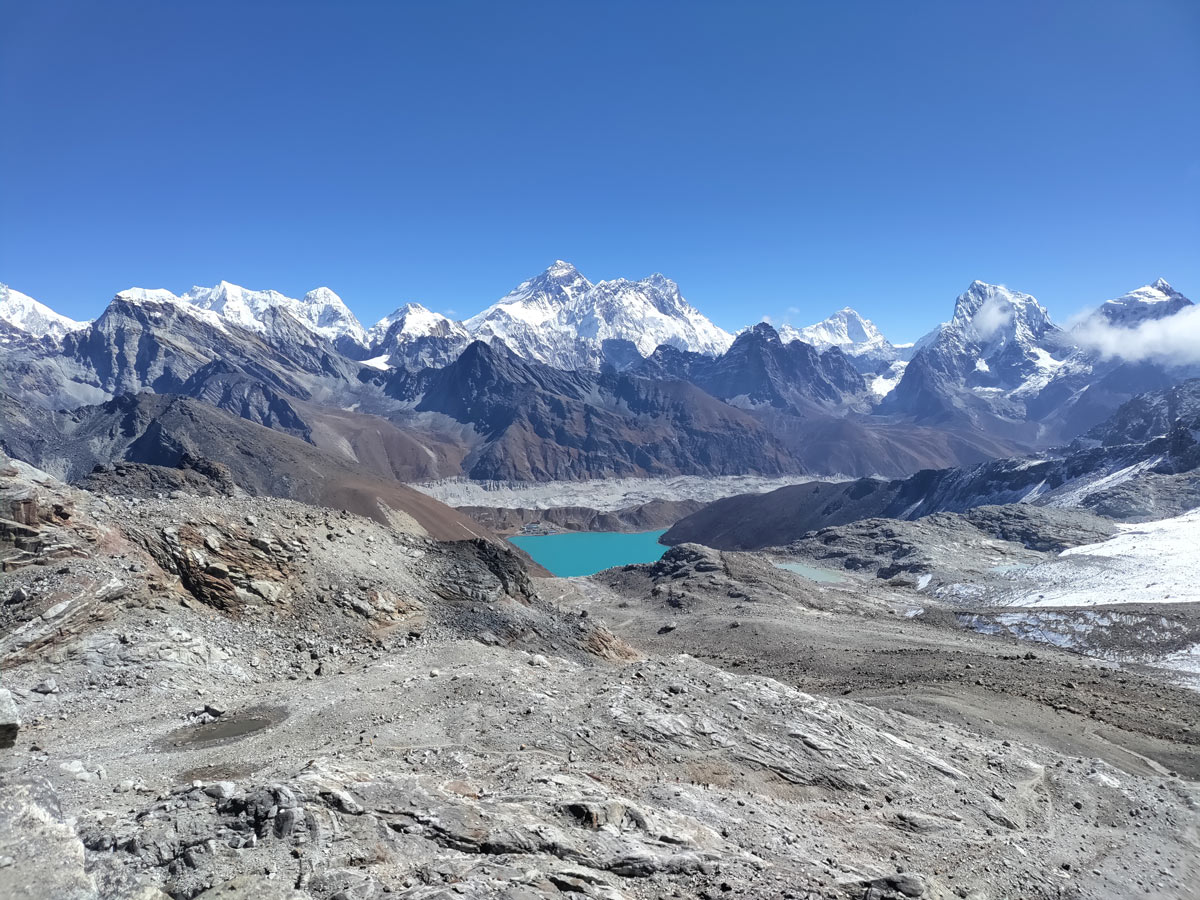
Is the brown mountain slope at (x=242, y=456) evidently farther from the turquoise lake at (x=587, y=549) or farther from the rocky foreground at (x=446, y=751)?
the rocky foreground at (x=446, y=751)

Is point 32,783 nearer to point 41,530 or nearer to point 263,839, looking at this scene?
point 263,839

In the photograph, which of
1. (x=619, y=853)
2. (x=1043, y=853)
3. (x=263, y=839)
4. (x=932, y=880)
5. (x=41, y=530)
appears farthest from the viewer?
(x=41, y=530)

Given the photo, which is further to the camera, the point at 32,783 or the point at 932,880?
the point at 932,880

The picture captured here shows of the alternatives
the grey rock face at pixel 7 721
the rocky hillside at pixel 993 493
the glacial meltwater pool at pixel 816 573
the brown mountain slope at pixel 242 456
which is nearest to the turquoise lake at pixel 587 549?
the rocky hillside at pixel 993 493

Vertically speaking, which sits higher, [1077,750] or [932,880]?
[932,880]

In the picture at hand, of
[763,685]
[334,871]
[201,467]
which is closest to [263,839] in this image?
[334,871]

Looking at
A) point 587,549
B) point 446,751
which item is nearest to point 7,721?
point 446,751

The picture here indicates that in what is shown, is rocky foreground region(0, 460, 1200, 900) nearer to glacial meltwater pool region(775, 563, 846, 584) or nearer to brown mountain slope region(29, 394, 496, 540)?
glacial meltwater pool region(775, 563, 846, 584)
